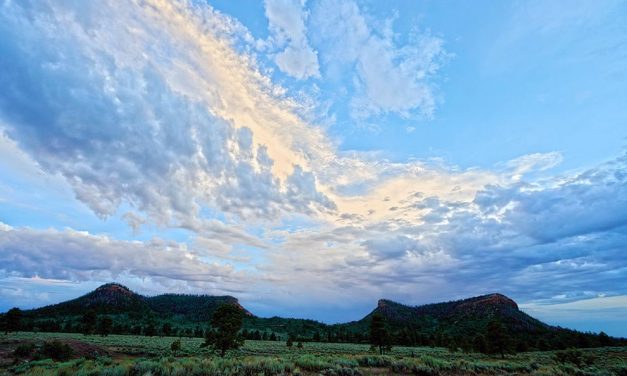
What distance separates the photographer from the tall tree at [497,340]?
54312mm

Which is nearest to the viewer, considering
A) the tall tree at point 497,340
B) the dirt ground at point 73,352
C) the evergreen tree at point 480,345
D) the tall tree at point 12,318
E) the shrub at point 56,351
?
the dirt ground at point 73,352

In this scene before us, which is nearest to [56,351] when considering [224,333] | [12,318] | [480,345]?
[224,333]

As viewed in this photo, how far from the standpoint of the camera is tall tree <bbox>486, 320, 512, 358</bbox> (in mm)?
54312

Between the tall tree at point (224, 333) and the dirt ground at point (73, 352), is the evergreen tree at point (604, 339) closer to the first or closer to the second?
the tall tree at point (224, 333)

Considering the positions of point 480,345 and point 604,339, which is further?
point 604,339

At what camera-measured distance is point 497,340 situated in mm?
54719

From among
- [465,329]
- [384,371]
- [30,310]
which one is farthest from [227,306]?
[30,310]

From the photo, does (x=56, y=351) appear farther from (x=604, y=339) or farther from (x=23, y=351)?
(x=604, y=339)

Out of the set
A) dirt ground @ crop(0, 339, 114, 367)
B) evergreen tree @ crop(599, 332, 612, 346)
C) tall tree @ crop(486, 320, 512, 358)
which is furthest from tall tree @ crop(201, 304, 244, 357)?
evergreen tree @ crop(599, 332, 612, 346)

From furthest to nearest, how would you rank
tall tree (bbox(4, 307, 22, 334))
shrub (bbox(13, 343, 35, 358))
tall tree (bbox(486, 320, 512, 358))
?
tall tree (bbox(4, 307, 22, 334)), tall tree (bbox(486, 320, 512, 358)), shrub (bbox(13, 343, 35, 358))

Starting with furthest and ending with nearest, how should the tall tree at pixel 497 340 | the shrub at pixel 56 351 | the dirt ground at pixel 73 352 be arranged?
the tall tree at pixel 497 340
the shrub at pixel 56 351
the dirt ground at pixel 73 352

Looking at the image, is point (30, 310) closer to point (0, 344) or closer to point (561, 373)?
point (0, 344)

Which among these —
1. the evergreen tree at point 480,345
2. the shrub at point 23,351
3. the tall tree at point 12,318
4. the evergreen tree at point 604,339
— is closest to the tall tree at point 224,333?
the shrub at point 23,351

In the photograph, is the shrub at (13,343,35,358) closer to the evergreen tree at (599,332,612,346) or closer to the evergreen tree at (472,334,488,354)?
the evergreen tree at (472,334,488,354)
